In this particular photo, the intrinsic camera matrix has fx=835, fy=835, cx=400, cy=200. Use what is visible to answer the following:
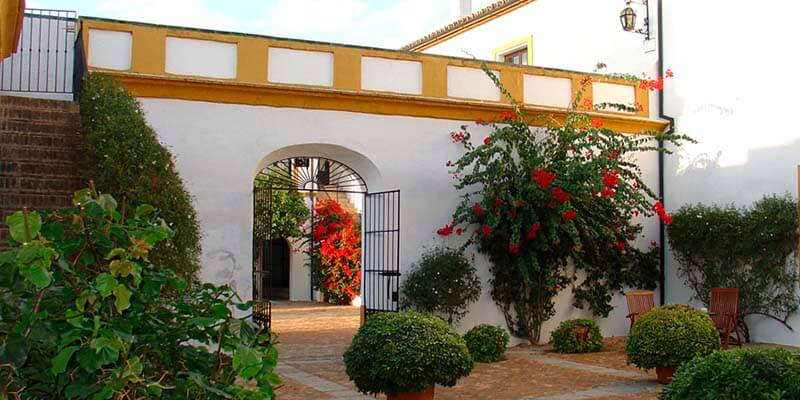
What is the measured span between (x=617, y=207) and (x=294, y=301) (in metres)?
14.0

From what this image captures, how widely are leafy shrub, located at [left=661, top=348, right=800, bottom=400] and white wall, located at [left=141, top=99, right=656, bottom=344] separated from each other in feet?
24.9

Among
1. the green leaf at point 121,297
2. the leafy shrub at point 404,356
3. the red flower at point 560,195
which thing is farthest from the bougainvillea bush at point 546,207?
the green leaf at point 121,297

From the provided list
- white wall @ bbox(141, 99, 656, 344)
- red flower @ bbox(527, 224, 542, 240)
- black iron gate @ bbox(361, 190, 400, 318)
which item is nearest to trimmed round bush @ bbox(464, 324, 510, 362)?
white wall @ bbox(141, 99, 656, 344)

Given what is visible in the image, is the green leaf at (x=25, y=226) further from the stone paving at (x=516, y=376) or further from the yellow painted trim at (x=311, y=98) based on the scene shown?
the yellow painted trim at (x=311, y=98)

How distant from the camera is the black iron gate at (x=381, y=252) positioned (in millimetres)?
12266

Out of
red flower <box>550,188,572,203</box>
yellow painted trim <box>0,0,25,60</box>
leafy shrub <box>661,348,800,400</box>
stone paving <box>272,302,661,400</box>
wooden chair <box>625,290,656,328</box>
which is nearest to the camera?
leafy shrub <box>661,348,800,400</box>

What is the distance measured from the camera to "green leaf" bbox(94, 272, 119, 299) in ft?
7.63

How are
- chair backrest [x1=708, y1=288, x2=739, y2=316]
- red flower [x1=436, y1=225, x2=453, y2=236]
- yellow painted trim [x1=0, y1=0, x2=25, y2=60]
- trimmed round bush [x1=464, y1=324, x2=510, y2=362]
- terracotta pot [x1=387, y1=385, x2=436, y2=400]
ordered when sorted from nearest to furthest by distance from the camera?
terracotta pot [x1=387, y1=385, x2=436, y2=400], yellow painted trim [x1=0, y1=0, x2=25, y2=60], trimmed round bush [x1=464, y1=324, x2=510, y2=362], red flower [x1=436, y1=225, x2=453, y2=236], chair backrest [x1=708, y1=288, x2=739, y2=316]

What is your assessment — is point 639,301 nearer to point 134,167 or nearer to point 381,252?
point 381,252

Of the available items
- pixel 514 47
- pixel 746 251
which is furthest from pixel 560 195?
pixel 514 47

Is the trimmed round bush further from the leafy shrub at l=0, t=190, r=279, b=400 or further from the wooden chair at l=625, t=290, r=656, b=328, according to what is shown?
the leafy shrub at l=0, t=190, r=279, b=400

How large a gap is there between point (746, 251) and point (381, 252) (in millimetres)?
5539

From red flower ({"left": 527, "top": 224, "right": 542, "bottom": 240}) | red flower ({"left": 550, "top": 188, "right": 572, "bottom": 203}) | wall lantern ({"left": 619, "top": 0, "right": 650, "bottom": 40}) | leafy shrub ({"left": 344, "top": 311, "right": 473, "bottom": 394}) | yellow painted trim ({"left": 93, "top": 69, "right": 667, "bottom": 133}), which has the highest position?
wall lantern ({"left": 619, "top": 0, "right": 650, "bottom": 40})

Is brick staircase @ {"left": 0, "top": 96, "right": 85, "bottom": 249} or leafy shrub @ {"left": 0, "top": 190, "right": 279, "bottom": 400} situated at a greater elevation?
brick staircase @ {"left": 0, "top": 96, "right": 85, "bottom": 249}
